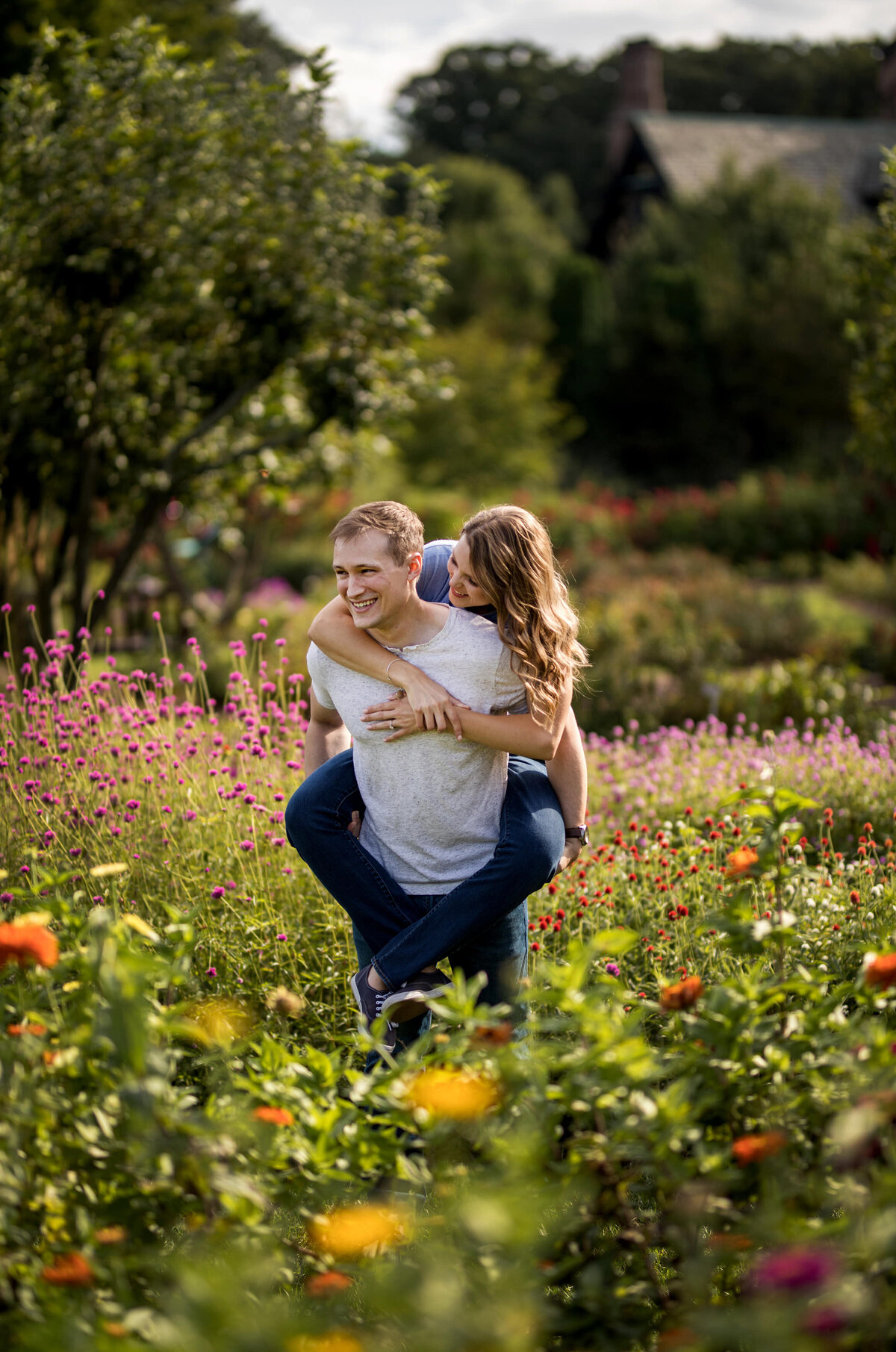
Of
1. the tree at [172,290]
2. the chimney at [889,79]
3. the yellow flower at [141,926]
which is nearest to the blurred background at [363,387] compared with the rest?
the tree at [172,290]

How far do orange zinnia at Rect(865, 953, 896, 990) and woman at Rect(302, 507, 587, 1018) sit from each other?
0.87 meters

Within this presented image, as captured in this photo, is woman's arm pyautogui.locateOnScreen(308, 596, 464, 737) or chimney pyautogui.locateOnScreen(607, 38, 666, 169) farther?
chimney pyautogui.locateOnScreen(607, 38, 666, 169)

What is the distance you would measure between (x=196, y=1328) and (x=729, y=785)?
131 inches

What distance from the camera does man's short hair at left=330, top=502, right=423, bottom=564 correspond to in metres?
2.40

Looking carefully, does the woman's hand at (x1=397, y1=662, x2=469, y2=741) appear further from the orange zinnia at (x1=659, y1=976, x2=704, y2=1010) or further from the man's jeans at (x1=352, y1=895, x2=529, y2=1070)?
the orange zinnia at (x1=659, y1=976, x2=704, y2=1010)

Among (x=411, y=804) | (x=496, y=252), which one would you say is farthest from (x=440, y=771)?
(x=496, y=252)

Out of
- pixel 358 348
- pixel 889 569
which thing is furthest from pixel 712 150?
pixel 358 348

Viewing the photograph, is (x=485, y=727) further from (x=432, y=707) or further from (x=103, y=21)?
(x=103, y=21)

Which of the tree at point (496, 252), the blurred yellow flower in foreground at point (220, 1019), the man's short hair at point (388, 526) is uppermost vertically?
the tree at point (496, 252)

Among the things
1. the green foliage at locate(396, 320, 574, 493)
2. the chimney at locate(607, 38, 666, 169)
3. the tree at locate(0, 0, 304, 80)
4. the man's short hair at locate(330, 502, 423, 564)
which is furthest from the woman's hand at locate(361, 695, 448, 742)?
the chimney at locate(607, 38, 666, 169)

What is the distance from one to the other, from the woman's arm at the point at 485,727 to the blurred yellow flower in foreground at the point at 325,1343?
4.13ft

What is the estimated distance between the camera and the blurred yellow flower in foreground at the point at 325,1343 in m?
1.23

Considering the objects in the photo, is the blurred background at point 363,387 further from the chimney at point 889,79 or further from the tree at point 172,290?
the chimney at point 889,79

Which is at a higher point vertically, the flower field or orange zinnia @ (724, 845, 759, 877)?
orange zinnia @ (724, 845, 759, 877)
